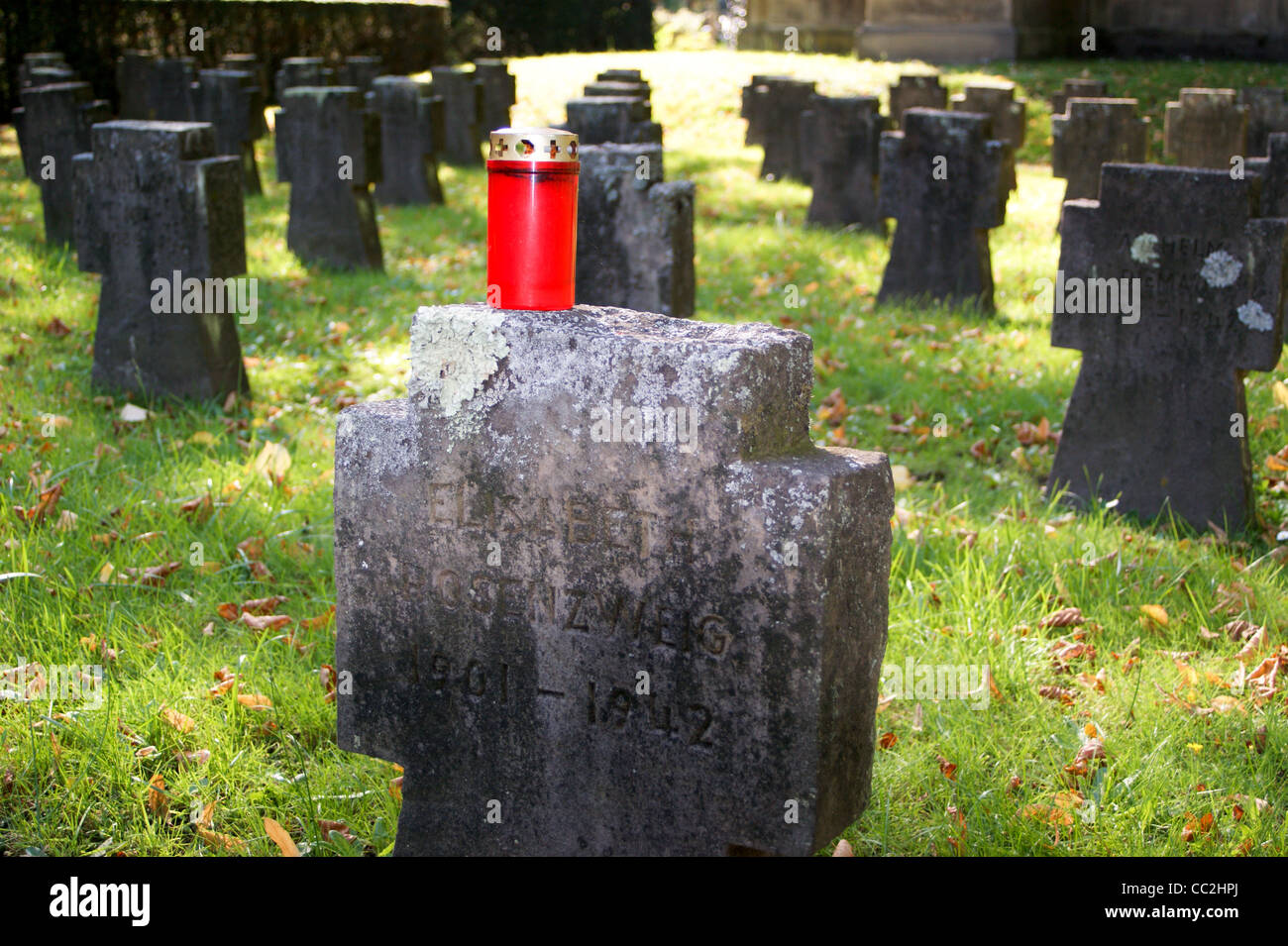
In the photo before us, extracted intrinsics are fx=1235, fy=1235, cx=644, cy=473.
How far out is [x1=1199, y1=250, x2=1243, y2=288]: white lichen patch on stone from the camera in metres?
5.39

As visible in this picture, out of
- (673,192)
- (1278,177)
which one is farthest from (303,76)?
(1278,177)

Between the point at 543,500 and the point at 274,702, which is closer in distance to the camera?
the point at 543,500

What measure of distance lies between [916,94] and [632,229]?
11.2m

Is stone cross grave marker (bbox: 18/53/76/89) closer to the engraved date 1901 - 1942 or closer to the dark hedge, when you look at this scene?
the dark hedge

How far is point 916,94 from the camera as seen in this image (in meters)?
16.1

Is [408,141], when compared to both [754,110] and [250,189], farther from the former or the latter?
[754,110]

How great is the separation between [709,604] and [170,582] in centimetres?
272

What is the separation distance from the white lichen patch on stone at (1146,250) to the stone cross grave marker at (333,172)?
21.6 feet

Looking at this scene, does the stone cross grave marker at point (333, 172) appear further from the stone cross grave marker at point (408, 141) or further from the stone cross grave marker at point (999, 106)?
the stone cross grave marker at point (999, 106)

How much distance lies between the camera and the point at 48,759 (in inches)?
134

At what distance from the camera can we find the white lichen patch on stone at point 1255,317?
5.36 metres

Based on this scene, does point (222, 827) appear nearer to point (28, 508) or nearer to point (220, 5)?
point (28, 508)

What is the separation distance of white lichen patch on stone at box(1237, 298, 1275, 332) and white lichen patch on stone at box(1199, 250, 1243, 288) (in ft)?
0.41
